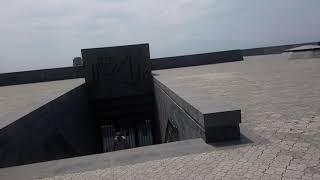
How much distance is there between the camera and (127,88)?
58.7ft

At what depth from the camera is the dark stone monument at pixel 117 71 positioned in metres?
17.6

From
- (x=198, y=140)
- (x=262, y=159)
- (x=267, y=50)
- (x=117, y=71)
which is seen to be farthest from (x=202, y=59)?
(x=262, y=159)

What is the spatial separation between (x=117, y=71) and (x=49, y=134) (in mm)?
9182

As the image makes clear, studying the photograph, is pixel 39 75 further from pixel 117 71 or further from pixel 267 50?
pixel 267 50

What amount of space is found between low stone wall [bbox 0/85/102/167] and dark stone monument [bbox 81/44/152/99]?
7.33ft

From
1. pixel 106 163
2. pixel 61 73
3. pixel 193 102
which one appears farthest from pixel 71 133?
pixel 61 73

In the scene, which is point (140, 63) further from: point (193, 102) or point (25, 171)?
point (25, 171)

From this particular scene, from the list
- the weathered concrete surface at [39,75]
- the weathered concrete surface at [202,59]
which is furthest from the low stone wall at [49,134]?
the weathered concrete surface at [202,59]

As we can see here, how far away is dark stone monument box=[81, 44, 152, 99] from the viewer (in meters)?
17.6

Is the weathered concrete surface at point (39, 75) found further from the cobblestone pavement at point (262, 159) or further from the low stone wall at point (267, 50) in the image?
the cobblestone pavement at point (262, 159)

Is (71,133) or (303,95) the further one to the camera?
(71,133)

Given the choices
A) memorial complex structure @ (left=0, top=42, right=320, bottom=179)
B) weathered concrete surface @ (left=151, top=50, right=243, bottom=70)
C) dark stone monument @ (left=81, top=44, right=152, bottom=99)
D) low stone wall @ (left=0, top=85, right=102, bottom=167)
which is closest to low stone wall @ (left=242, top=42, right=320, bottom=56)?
weathered concrete surface @ (left=151, top=50, right=243, bottom=70)

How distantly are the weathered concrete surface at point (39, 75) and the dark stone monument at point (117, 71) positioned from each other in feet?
18.5

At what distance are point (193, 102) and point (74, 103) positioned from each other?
25.4 ft
